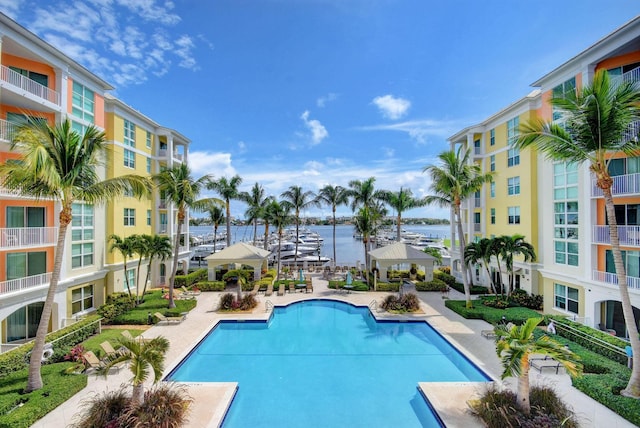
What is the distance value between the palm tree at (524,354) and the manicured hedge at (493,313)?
29.2ft

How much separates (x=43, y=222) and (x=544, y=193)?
28.6 m

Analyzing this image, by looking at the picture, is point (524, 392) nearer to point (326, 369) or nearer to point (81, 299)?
point (326, 369)

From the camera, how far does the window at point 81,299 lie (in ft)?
57.0

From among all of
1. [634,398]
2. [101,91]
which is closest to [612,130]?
[634,398]

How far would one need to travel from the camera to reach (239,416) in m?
9.13

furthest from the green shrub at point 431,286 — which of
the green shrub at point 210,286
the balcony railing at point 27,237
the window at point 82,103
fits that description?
the window at point 82,103

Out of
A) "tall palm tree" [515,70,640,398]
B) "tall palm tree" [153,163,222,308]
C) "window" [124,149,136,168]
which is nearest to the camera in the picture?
"tall palm tree" [515,70,640,398]

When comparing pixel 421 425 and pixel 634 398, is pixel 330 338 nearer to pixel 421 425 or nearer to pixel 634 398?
pixel 421 425

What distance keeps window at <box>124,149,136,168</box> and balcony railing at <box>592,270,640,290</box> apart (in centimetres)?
2990

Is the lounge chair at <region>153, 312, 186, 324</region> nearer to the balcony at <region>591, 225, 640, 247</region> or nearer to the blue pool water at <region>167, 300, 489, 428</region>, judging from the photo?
the blue pool water at <region>167, 300, 489, 428</region>

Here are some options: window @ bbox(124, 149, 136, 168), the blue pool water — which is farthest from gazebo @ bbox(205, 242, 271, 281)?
window @ bbox(124, 149, 136, 168)

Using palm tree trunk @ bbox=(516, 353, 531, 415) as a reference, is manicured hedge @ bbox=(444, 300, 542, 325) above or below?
below

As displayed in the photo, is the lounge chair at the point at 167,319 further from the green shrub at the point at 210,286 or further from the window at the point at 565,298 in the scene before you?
the window at the point at 565,298

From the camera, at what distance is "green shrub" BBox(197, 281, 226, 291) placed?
24.8 metres
